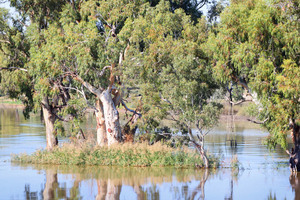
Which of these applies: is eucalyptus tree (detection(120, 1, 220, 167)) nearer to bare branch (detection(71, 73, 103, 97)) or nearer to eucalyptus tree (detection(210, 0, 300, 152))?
eucalyptus tree (detection(210, 0, 300, 152))

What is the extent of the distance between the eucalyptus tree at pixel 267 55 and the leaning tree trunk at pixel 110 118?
23.2ft

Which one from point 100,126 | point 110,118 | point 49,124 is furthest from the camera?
point 49,124

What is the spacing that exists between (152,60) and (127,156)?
512 cm

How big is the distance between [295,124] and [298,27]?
4.60 metres

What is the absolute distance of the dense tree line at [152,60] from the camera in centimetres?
2220

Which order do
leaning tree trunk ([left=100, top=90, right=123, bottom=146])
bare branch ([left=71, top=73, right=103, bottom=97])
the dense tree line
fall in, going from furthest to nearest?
1. leaning tree trunk ([left=100, top=90, right=123, bottom=146])
2. bare branch ([left=71, top=73, right=103, bottom=97])
3. the dense tree line

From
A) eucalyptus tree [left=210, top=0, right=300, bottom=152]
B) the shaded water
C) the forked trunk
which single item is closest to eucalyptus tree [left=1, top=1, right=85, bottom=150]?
the forked trunk

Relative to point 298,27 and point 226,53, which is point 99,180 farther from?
point 298,27

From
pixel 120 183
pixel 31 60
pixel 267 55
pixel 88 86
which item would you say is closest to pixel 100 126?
pixel 88 86

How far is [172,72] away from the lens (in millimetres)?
25453

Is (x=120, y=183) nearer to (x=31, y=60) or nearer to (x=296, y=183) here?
(x=296, y=183)

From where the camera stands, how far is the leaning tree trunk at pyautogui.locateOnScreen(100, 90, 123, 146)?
28.2 m

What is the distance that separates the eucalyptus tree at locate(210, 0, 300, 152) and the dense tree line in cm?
5

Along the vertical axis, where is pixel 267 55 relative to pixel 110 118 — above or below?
above
